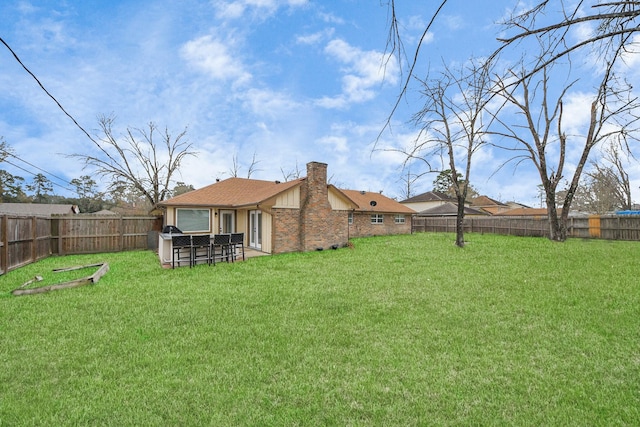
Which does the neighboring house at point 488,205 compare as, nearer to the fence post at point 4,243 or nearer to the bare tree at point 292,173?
the bare tree at point 292,173

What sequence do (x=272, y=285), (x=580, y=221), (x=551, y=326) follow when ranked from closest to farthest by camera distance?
(x=551, y=326), (x=272, y=285), (x=580, y=221)

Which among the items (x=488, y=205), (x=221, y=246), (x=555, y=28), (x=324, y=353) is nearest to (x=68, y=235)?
(x=221, y=246)

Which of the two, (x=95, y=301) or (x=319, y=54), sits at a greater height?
(x=319, y=54)

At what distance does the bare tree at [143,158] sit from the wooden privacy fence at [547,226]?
2419 centimetres

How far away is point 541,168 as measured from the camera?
682 inches

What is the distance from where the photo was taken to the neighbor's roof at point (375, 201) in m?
22.5

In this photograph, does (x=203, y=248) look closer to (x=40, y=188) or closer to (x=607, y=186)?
(x=607, y=186)

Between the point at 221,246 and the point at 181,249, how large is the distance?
1.35 meters

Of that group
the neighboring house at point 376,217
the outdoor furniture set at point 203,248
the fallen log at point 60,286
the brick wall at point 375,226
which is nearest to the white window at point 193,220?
the outdoor furniture set at point 203,248

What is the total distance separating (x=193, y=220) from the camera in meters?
14.3

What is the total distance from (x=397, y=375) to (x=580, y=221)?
2406 cm

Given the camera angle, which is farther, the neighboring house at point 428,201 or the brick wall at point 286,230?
the neighboring house at point 428,201

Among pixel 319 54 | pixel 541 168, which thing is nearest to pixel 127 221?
pixel 319 54

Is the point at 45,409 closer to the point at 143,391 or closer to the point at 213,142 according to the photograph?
the point at 143,391
